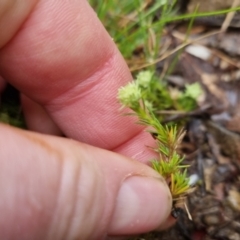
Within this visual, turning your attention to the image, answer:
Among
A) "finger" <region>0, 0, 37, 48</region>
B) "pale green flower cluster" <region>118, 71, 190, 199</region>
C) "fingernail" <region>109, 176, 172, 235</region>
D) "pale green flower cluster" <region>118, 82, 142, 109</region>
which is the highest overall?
"finger" <region>0, 0, 37, 48</region>

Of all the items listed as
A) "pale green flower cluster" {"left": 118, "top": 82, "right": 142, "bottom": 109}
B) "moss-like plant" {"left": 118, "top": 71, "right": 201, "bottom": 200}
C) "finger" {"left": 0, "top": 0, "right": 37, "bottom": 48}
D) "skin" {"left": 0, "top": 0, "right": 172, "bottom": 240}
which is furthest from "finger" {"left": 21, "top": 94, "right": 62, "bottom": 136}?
"pale green flower cluster" {"left": 118, "top": 82, "right": 142, "bottom": 109}

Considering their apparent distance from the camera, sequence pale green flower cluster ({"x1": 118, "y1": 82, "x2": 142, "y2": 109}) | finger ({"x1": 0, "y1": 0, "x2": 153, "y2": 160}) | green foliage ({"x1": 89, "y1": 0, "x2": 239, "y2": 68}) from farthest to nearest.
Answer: green foliage ({"x1": 89, "y1": 0, "x2": 239, "y2": 68})
finger ({"x1": 0, "y1": 0, "x2": 153, "y2": 160})
pale green flower cluster ({"x1": 118, "y1": 82, "x2": 142, "y2": 109})

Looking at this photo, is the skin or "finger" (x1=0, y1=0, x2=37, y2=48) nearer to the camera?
the skin

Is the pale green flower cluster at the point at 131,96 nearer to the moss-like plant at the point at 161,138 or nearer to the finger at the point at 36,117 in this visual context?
the moss-like plant at the point at 161,138

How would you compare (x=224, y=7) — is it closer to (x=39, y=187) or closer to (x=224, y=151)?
(x=224, y=151)

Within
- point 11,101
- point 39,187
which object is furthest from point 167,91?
point 39,187

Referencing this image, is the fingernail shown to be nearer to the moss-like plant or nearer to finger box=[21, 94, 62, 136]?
the moss-like plant

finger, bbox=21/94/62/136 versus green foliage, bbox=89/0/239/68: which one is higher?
green foliage, bbox=89/0/239/68

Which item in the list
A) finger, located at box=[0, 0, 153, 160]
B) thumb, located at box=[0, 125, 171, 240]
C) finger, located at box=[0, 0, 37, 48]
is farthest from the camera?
finger, located at box=[0, 0, 153, 160]
